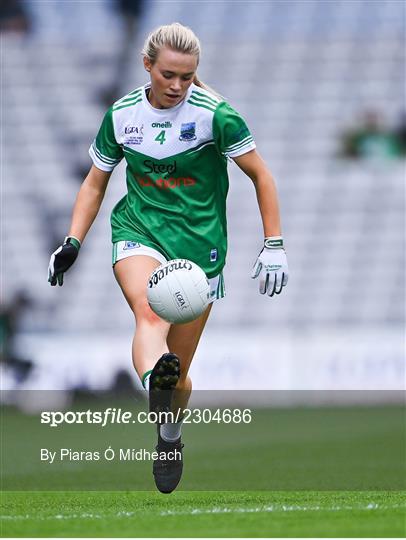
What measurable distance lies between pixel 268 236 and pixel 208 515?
1565 millimetres

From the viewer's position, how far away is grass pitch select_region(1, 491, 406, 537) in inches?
200

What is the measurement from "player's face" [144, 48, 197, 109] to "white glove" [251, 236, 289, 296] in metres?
0.89

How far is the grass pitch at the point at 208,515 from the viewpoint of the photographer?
5.09 meters

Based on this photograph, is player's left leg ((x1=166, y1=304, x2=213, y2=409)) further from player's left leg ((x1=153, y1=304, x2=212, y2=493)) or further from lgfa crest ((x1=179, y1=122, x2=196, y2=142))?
lgfa crest ((x1=179, y1=122, x2=196, y2=142))

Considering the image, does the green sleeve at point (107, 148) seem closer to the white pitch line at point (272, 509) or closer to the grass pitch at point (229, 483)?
the grass pitch at point (229, 483)

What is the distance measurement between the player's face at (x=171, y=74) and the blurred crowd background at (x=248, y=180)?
36.6ft

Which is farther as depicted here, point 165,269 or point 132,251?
point 132,251

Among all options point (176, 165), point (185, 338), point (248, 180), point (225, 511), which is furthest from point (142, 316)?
point (248, 180)

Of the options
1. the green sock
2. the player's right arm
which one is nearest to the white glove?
the green sock

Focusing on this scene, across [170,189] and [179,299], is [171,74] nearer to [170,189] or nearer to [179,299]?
[170,189]

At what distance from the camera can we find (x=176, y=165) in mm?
6609

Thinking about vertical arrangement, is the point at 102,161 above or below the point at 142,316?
above

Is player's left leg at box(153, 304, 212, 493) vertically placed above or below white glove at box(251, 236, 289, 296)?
below

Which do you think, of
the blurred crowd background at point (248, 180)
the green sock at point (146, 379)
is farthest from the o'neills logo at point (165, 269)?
the blurred crowd background at point (248, 180)
